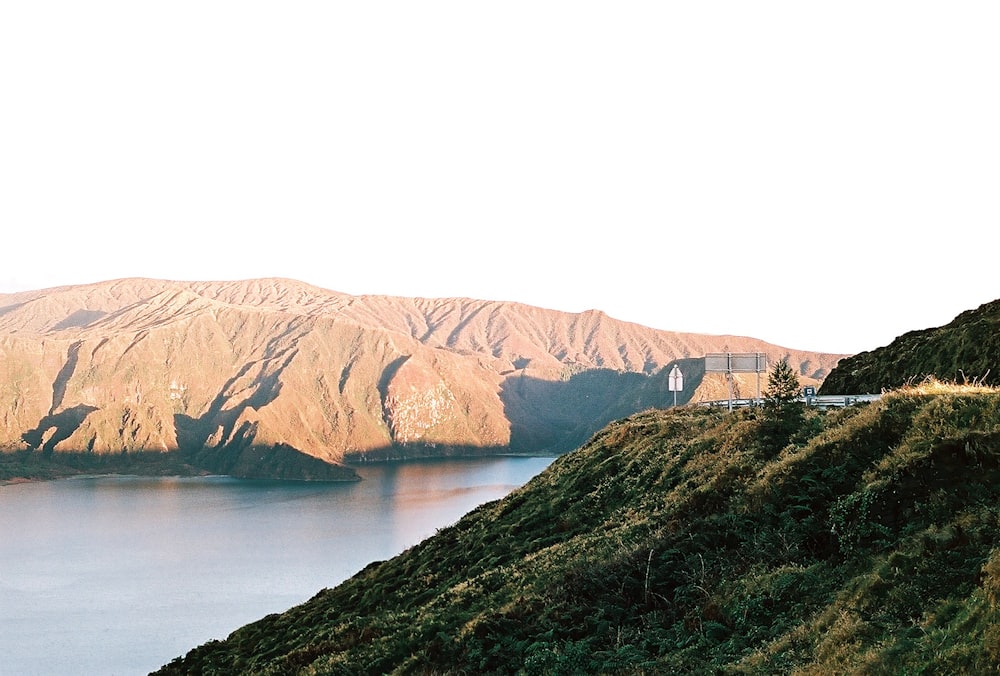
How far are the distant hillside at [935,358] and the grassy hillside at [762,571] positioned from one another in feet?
51.4

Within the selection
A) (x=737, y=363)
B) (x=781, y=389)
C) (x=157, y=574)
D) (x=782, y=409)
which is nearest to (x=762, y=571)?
(x=782, y=409)

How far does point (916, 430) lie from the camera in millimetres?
18234

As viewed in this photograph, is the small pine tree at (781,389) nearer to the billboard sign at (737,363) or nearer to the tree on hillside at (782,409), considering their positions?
the tree on hillside at (782,409)

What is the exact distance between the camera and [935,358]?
4272cm

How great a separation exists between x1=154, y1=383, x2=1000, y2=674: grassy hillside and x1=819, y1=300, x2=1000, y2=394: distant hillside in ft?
51.4

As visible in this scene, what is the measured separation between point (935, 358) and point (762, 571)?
30.8 meters

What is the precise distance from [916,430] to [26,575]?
144 m

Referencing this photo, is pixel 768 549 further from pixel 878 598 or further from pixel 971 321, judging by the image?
pixel 971 321

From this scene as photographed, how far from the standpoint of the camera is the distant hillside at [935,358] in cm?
3894

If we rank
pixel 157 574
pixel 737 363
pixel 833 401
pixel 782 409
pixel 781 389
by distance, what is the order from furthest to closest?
pixel 157 574 < pixel 737 363 < pixel 833 401 < pixel 781 389 < pixel 782 409

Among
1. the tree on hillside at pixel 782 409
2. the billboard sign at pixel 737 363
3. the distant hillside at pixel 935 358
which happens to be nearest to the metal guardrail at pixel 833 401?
the billboard sign at pixel 737 363

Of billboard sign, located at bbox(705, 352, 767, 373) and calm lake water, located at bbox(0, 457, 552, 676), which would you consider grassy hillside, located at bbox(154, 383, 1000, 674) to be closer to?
billboard sign, located at bbox(705, 352, 767, 373)

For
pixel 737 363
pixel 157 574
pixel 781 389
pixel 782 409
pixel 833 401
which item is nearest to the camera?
pixel 782 409

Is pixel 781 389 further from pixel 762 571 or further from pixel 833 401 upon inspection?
pixel 762 571
